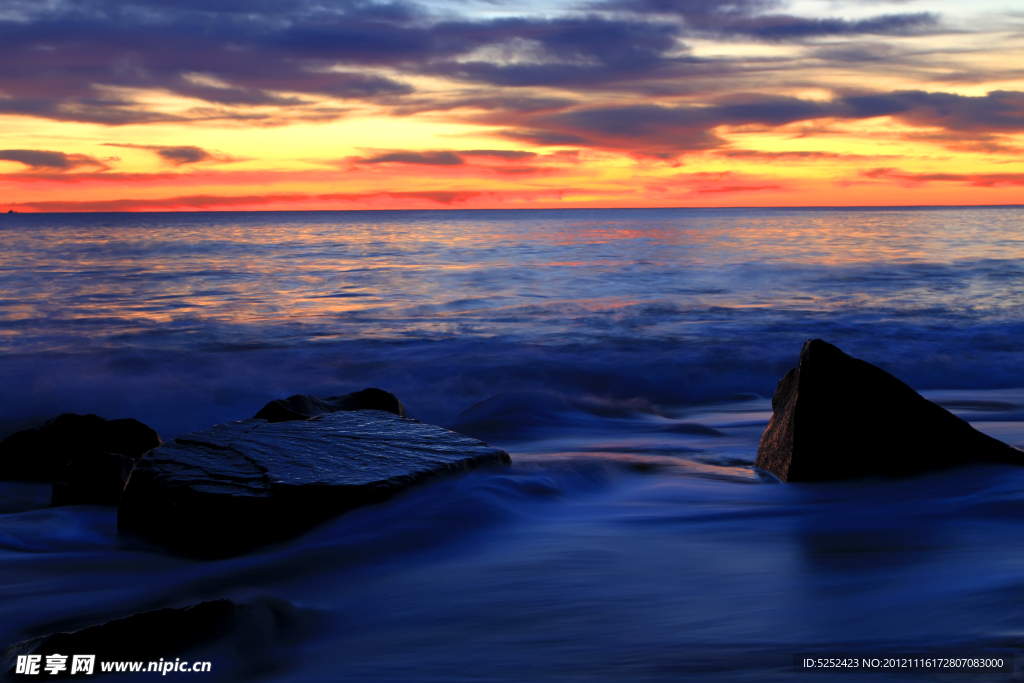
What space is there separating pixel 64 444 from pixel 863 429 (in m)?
4.54

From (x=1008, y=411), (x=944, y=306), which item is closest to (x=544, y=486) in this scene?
(x=1008, y=411)

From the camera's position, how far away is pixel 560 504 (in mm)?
3854

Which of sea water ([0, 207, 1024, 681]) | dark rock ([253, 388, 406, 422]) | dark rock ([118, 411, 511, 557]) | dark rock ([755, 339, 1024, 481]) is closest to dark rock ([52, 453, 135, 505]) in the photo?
sea water ([0, 207, 1024, 681])

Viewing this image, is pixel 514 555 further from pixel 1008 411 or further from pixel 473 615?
pixel 1008 411

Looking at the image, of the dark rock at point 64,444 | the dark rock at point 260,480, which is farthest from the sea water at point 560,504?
the dark rock at point 64,444

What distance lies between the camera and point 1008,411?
7.18 metres

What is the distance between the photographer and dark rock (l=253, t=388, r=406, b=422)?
16.0 feet

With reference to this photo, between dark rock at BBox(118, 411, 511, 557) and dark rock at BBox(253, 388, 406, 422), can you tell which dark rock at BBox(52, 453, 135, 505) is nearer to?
dark rock at BBox(118, 411, 511, 557)

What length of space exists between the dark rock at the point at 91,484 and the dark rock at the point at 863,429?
3.42 metres

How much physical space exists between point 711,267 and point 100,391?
638 inches

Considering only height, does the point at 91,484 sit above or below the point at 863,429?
below

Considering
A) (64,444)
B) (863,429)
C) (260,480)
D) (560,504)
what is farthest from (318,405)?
(863,429)

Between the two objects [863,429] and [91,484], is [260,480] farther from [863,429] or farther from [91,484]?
[863,429]

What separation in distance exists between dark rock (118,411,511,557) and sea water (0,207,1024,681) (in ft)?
0.30
